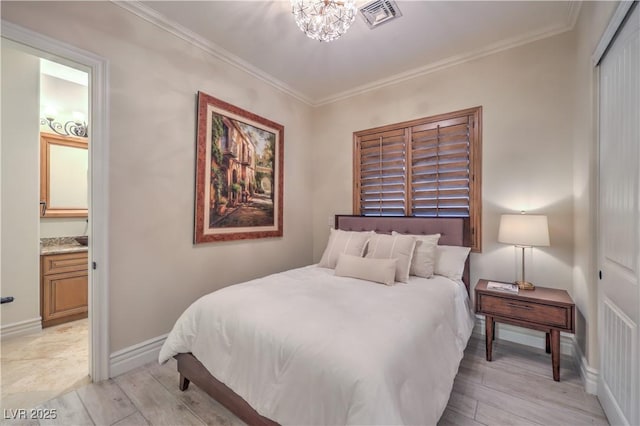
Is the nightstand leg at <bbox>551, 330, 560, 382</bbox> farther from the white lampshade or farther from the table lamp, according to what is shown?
the white lampshade

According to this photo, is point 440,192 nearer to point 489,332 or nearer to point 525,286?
point 525,286

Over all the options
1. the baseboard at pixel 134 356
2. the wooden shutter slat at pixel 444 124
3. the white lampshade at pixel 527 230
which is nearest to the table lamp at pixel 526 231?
the white lampshade at pixel 527 230

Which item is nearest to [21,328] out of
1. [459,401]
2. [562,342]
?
[459,401]

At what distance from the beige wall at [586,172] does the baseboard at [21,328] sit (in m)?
5.05

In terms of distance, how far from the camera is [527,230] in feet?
7.31

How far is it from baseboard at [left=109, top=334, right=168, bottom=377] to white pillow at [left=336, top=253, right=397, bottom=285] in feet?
5.72

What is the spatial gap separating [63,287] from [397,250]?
3.77 meters

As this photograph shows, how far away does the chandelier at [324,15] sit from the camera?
1.91 metres

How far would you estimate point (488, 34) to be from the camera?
101 inches

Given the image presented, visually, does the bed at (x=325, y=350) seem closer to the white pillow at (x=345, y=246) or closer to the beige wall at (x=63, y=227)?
the white pillow at (x=345, y=246)

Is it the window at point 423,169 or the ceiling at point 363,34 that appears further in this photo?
the window at point 423,169

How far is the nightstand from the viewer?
78.7 inches

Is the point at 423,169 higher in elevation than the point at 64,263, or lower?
higher

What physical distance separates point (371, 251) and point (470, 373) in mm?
1240
